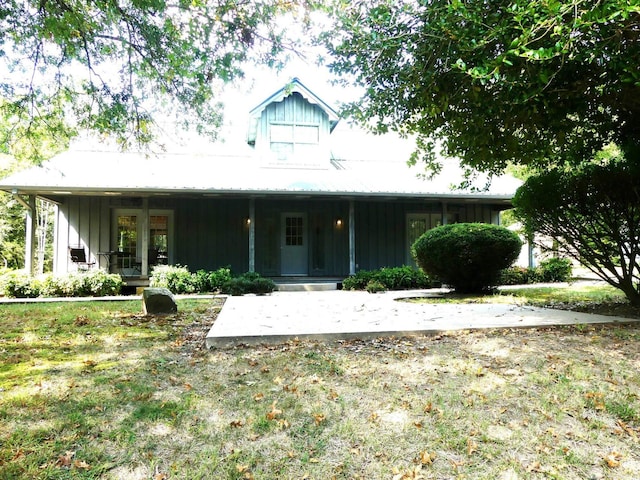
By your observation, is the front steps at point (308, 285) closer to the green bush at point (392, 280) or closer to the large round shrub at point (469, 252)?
the green bush at point (392, 280)

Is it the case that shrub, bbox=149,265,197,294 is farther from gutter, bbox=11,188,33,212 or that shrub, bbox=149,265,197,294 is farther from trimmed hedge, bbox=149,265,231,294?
gutter, bbox=11,188,33,212

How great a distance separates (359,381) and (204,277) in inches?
319

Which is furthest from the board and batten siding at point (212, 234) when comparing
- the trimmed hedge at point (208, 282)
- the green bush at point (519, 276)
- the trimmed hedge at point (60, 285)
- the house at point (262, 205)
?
the green bush at point (519, 276)

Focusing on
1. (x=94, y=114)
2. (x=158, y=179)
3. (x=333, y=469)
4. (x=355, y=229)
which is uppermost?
(x=94, y=114)

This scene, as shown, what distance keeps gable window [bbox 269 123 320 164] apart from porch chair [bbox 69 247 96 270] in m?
6.40

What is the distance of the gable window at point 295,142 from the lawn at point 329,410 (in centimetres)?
1013

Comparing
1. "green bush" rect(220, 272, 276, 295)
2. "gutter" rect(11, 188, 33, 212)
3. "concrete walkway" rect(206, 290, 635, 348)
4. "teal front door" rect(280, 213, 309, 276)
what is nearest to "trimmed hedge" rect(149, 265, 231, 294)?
"green bush" rect(220, 272, 276, 295)

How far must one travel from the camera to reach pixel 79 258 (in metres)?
11.4

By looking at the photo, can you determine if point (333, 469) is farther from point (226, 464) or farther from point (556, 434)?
point (556, 434)

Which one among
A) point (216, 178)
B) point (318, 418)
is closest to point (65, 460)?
point (318, 418)

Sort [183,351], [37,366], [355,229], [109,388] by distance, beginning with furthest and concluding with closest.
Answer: [355,229]
[183,351]
[37,366]
[109,388]

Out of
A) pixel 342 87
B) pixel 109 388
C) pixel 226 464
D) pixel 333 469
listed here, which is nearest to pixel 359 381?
pixel 333 469

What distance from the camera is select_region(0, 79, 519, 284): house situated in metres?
11.5

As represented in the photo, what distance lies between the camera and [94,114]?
26.7ft
